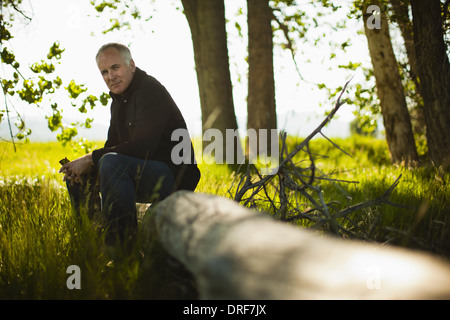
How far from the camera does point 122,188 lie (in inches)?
102

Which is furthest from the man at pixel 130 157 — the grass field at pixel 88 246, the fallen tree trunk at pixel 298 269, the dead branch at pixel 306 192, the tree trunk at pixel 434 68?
the tree trunk at pixel 434 68

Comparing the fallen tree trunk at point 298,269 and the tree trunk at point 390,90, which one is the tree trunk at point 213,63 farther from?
the fallen tree trunk at point 298,269

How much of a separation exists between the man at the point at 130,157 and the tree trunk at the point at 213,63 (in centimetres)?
378

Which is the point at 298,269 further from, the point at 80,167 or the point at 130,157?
the point at 80,167

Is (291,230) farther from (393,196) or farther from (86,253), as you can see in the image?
(393,196)

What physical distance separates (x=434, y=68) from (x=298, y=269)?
14.4 feet

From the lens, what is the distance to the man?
258 centimetres

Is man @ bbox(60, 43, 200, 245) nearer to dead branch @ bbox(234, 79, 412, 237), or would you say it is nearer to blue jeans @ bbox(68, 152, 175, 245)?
blue jeans @ bbox(68, 152, 175, 245)

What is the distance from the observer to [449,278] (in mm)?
1294

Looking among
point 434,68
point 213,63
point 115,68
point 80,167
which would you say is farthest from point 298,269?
point 213,63

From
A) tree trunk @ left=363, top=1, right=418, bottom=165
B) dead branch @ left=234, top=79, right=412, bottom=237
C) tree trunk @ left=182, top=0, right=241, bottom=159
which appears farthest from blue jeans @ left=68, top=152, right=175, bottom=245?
tree trunk @ left=363, top=1, right=418, bottom=165

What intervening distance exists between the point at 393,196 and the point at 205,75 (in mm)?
4539
